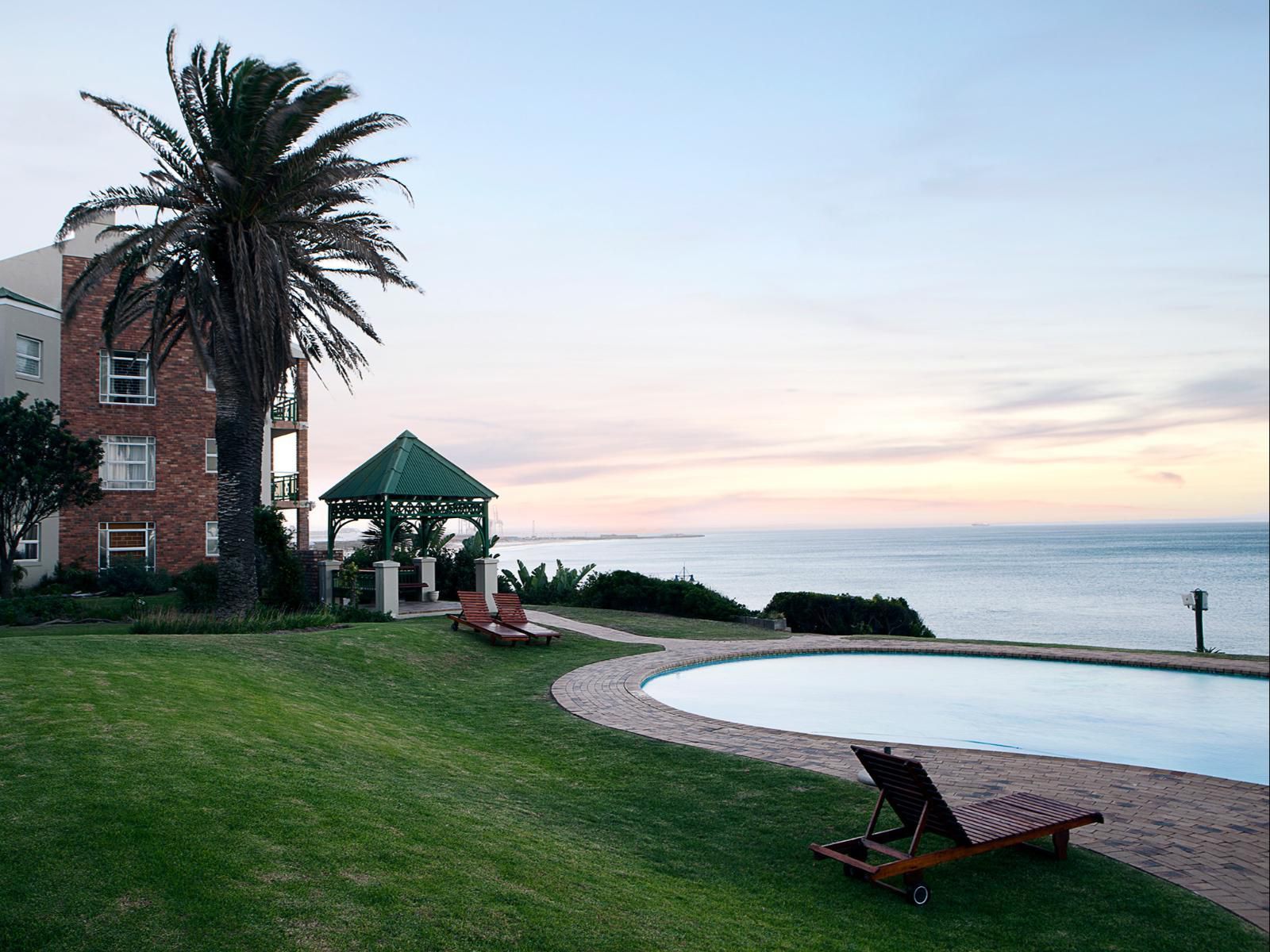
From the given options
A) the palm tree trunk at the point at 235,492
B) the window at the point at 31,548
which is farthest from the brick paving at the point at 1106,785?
the window at the point at 31,548

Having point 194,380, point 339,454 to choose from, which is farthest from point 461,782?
point 339,454

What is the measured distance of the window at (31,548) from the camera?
973 inches

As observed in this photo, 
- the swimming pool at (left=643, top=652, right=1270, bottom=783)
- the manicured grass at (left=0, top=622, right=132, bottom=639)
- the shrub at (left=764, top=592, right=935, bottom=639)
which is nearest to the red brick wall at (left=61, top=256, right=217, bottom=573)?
the manicured grass at (left=0, top=622, right=132, bottom=639)

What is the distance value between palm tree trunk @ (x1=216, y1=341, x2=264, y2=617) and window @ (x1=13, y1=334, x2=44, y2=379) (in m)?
12.6

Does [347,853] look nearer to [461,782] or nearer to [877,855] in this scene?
[461,782]

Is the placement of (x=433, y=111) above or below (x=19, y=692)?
above

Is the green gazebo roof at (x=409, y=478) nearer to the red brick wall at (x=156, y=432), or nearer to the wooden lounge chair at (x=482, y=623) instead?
the wooden lounge chair at (x=482, y=623)

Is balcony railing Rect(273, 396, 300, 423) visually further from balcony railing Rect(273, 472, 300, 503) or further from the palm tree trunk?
the palm tree trunk

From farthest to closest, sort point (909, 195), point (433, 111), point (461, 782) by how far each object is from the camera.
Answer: point (433, 111)
point (909, 195)
point (461, 782)

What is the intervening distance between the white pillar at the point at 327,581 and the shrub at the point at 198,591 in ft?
9.07

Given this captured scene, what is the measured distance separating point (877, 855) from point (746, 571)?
392 ft

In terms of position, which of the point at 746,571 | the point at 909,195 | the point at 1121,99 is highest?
the point at 909,195

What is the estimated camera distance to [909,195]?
12727 millimetres

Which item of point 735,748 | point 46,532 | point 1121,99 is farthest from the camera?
point 46,532
